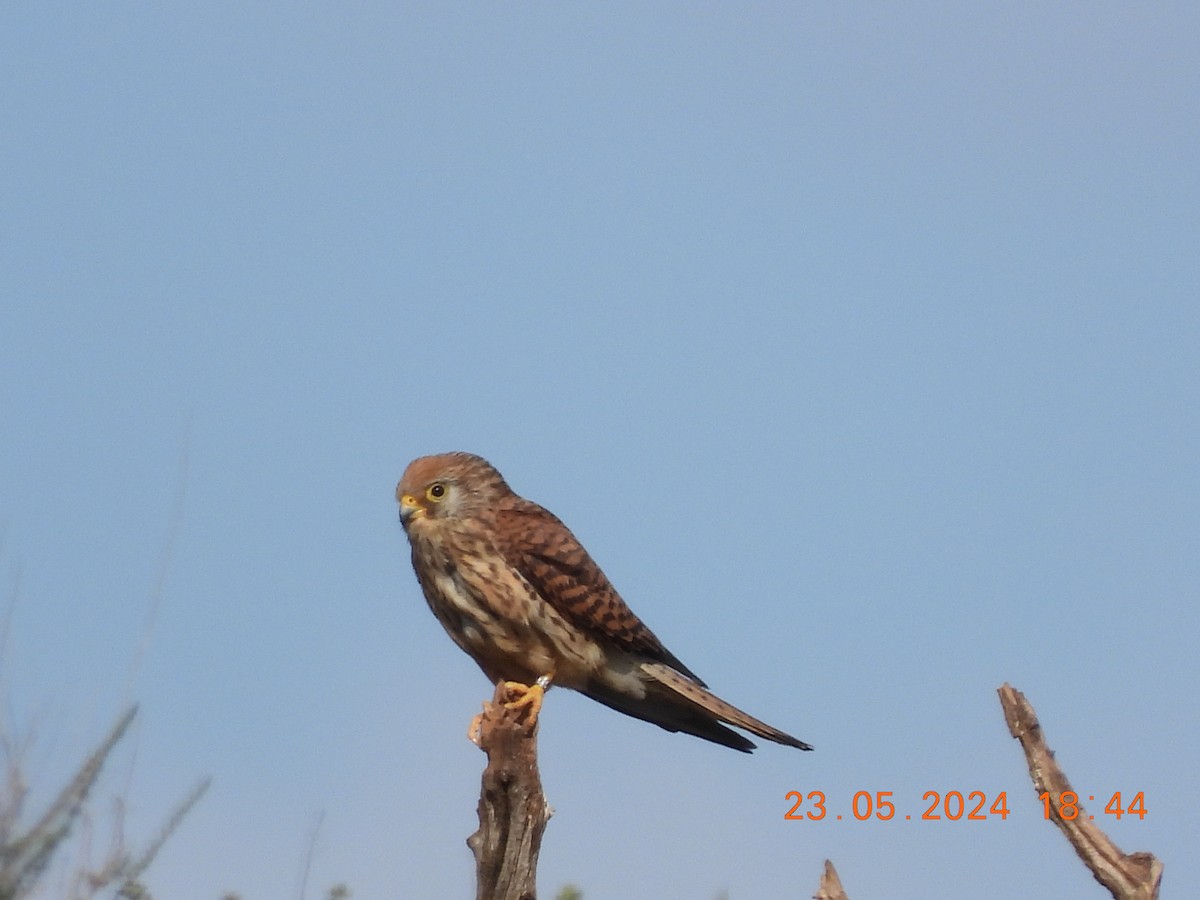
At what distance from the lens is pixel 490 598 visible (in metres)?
5.22

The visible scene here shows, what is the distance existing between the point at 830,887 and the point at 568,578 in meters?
1.65

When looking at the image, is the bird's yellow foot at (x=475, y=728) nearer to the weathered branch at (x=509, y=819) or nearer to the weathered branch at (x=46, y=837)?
the weathered branch at (x=509, y=819)

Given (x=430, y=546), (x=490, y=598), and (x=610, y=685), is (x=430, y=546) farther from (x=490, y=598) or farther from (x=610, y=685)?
(x=610, y=685)

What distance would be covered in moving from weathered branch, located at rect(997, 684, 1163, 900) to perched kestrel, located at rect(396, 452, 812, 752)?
4.56ft

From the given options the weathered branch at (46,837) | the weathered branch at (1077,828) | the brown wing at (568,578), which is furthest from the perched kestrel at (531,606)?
the weathered branch at (46,837)

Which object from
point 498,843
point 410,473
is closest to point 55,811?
point 498,843

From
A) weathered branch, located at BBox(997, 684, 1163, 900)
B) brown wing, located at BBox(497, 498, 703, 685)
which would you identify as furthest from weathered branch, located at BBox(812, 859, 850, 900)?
brown wing, located at BBox(497, 498, 703, 685)

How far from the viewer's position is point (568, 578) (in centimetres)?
536

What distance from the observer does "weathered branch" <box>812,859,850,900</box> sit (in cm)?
401

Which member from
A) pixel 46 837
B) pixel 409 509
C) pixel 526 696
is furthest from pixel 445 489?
pixel 46 837

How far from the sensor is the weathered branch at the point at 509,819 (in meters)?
4.22

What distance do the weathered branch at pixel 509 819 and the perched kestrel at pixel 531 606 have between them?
0.63 meters

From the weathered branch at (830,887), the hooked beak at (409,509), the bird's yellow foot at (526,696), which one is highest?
Result: the hooked beak at (409,509)

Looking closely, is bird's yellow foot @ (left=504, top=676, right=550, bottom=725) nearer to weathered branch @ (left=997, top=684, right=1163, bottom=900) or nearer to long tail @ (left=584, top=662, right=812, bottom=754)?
long tail @ (left=584, top=662, right=812, bottom=754)
